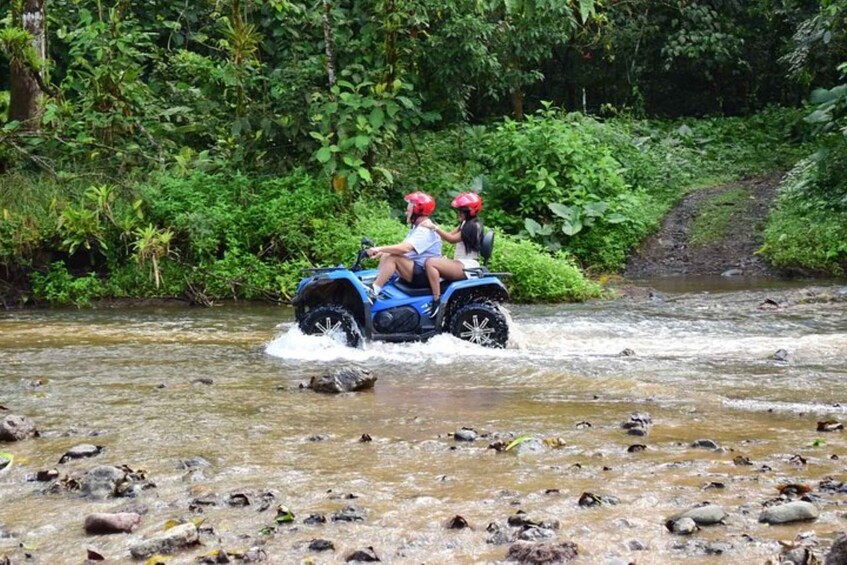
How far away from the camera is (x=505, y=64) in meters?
23.0

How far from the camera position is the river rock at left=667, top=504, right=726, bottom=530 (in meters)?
4.37

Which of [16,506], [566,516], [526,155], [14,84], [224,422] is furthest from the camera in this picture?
[526,155]

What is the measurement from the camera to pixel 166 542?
4195mm

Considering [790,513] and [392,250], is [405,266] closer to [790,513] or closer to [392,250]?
[392,250]

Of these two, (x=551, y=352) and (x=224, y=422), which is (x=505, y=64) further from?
(x=224, y=422)

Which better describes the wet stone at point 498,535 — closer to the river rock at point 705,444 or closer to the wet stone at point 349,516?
the wet stone at point 349,516

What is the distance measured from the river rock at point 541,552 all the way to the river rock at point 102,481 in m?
2.01

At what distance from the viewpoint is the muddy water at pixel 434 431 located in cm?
439

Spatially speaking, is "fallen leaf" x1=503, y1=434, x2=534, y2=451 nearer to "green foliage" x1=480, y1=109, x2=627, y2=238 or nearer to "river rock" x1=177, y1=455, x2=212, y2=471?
"river rock" x1=177, y1=455, x2=212, y2=471

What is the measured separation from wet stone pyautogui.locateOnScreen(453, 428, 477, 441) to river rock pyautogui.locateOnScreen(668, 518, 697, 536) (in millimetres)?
1877

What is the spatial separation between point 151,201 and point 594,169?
25.5 ft

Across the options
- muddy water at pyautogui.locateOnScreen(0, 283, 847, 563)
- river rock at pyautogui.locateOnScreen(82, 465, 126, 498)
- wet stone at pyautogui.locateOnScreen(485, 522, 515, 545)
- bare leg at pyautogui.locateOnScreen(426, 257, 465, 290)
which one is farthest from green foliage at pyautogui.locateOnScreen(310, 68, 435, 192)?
wet stone at pyautogui.locateOnScreen(485, 522, 515, 545)

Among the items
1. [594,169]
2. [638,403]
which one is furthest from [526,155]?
[638,403]

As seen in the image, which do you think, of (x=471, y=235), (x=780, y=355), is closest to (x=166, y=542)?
(x=780, y=355)
